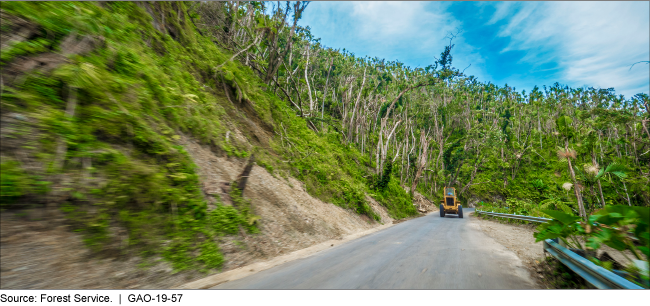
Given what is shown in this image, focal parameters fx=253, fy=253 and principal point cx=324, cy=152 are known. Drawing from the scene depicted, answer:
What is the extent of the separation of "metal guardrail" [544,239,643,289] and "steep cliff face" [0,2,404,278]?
5.27 meters

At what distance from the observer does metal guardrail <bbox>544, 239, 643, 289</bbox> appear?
91.8 inches

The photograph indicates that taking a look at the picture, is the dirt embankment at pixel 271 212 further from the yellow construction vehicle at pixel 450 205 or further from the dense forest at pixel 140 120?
the yellow construction vehicle at pixel 450 205

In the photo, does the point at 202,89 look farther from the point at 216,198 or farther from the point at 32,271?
the point at 32,271

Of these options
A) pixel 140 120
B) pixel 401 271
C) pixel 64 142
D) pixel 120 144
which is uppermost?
pixel 140 120

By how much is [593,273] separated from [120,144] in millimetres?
7152

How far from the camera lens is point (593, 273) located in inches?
111

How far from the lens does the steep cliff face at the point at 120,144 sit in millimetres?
3457

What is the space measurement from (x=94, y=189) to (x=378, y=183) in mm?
18621

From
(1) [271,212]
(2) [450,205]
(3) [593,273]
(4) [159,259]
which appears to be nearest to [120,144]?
(4) [159,259]

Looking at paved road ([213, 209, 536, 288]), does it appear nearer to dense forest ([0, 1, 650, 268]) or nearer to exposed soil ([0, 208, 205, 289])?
exposed soil ([0, 208, 205, 289])

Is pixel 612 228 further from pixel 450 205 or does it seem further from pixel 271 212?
pixel 450 205

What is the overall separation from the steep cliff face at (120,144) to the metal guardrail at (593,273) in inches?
207

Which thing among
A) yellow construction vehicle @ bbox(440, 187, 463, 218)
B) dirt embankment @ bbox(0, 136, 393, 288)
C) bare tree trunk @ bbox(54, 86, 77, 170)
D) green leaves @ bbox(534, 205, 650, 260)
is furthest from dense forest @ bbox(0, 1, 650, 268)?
green leaves @ bbox(534, 205, 650, 260)

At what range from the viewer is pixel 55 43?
179 inches
